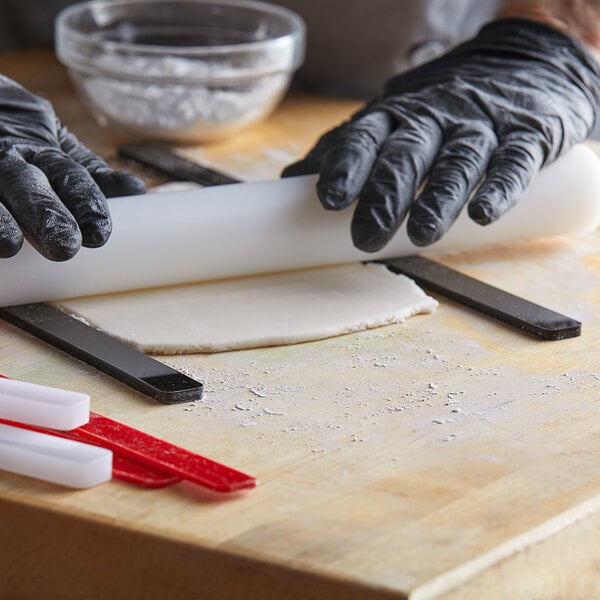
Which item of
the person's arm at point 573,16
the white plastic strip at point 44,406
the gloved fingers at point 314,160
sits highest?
the person's arm at point 573,16

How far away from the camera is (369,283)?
54.2 inches

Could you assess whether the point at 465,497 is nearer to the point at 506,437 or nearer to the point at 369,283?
the point at 506,437

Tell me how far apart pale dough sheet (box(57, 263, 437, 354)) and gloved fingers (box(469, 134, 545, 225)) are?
0.13 m

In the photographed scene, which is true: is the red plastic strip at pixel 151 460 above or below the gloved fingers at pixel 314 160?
below

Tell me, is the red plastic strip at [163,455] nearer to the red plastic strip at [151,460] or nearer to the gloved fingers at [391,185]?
the red plastic strip at [151,460]

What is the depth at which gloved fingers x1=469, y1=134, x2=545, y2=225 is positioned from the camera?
4.40 feet

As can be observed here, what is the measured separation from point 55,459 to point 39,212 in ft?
1.20

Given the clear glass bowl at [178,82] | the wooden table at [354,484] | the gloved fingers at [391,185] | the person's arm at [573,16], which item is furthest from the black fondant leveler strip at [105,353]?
the person's arm at [573,16]

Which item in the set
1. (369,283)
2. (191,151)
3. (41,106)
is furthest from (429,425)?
(191,151)

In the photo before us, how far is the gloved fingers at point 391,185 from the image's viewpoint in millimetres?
1327

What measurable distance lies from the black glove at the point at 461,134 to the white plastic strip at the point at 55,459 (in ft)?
1.73

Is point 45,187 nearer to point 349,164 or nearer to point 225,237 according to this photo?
point 225,237

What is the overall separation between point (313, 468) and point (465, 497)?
14 centimetres

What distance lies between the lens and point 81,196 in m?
1.24
